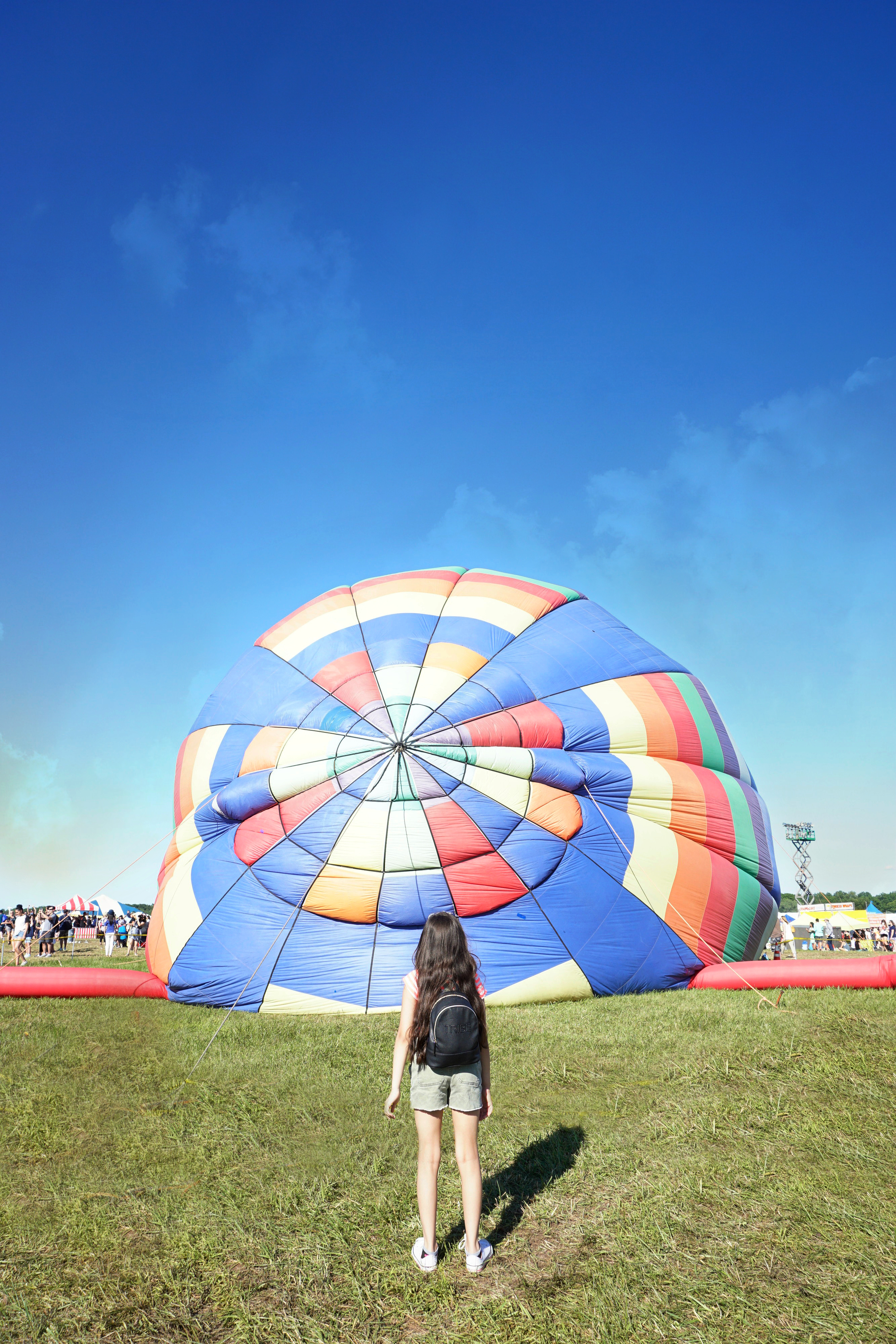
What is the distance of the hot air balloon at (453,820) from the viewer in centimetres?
816

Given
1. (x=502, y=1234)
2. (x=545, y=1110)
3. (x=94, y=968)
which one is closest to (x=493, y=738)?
(x=545, y=1110)

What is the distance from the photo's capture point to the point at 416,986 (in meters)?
3.57

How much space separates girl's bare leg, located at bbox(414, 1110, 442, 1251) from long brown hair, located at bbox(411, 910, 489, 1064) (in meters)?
0.22

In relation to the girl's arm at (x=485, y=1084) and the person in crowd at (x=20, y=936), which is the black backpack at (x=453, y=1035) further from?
the person in crowd at (x=20, y=936)

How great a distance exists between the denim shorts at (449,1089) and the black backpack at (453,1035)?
0.10 feet

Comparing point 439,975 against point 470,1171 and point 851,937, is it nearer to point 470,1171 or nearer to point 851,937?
point 470,1171

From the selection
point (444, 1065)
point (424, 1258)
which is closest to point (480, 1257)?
point (424, 1258)

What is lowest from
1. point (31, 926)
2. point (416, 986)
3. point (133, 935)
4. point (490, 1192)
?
point (133, 935)

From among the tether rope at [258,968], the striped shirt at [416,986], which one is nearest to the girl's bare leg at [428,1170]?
the striped shirt at [416,986]

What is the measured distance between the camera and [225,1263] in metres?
3.26

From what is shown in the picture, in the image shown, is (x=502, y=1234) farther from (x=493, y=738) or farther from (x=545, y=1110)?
(x=493, y=738)

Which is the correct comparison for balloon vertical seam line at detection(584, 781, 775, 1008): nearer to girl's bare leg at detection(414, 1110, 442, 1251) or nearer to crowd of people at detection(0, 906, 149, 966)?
girl's bare leg at detection(414, 1110, 442, 1251)

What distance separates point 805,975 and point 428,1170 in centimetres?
587

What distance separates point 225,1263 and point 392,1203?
0.80 metres
